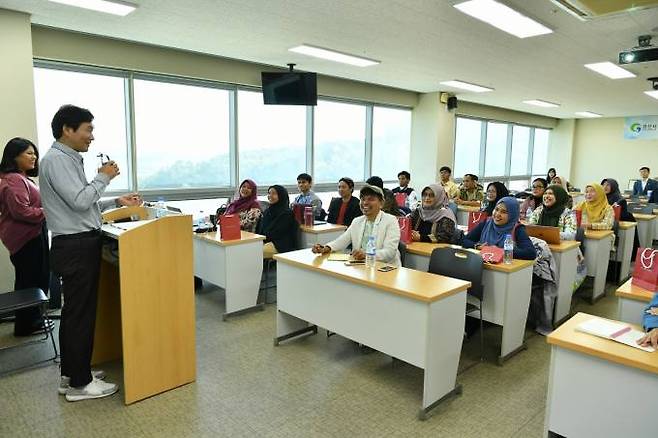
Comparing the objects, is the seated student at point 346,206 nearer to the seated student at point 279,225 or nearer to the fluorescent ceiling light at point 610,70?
the seated student at point 279,225

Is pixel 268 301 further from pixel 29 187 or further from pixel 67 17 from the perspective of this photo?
pixel 67 17

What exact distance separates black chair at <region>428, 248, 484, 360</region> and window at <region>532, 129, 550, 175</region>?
11.9 metres

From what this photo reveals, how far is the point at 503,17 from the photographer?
3855 mm

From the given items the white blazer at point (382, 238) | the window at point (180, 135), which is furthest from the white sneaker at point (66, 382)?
the window at point (180, 135)

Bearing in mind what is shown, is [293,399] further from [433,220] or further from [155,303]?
[433,220]

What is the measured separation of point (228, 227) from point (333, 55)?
8.84 feet

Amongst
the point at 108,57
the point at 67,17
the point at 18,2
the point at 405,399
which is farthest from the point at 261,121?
the point at 405,399

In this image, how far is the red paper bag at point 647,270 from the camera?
2.40 m

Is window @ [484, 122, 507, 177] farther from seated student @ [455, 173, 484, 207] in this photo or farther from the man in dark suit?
seated student @ [455, 173, 484, 207]

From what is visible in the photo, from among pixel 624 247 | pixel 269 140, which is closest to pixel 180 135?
pixel 269 140

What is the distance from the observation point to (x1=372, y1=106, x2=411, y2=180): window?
28.0 feet

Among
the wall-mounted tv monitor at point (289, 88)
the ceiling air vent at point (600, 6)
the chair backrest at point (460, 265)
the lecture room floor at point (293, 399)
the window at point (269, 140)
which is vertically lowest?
the lecture room floor at point (293, 399)

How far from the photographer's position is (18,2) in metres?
3.69

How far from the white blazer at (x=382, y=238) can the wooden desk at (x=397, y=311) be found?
334 millimetres
